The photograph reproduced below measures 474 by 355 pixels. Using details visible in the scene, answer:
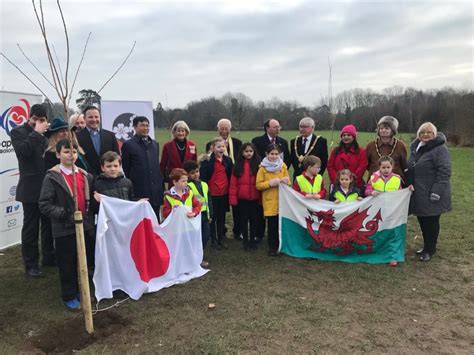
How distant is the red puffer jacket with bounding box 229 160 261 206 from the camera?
639 centimetres

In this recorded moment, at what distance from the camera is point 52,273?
5656mm

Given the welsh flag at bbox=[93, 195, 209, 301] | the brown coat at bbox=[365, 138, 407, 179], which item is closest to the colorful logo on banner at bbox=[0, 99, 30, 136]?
the welsh flag at bbox=[93, 195, 209, 301]

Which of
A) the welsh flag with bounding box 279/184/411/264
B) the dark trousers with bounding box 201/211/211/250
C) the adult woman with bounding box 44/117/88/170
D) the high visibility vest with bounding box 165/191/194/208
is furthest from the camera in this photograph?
the dark trousers with bounding box 201/211/211/250

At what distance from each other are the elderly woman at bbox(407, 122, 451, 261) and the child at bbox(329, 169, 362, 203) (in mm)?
876

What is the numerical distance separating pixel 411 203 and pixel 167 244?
153 inches

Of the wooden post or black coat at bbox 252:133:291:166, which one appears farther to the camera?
black coat at bbox 252:133:291:166

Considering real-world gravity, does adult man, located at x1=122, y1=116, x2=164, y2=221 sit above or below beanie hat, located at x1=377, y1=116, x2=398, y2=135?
below

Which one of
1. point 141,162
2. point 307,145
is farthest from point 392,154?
point 141,162

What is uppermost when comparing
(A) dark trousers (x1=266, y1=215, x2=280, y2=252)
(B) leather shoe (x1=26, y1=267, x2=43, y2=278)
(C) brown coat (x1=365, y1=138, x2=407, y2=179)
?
(C) brown coat (x1=365, y1=138, x2=407, y2=179)

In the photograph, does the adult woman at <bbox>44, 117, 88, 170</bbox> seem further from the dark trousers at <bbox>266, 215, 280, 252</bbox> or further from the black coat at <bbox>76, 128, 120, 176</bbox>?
the dark trousers at <bbox>266, 215, 280, 252</bbox>

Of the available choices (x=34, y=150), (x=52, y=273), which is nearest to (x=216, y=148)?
(x=34, y=150)

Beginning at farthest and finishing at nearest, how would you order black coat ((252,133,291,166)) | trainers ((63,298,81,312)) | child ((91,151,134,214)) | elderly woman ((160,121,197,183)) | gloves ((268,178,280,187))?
black coat ((252,133,291,166)), elderly woman ((160,121,197,183)), gloves ((268,178,280,187)), child ((91,151,134,214)), trainers ((63,298,81,312))

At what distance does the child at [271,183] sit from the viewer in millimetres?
6207

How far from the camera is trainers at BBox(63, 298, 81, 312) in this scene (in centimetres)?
448
